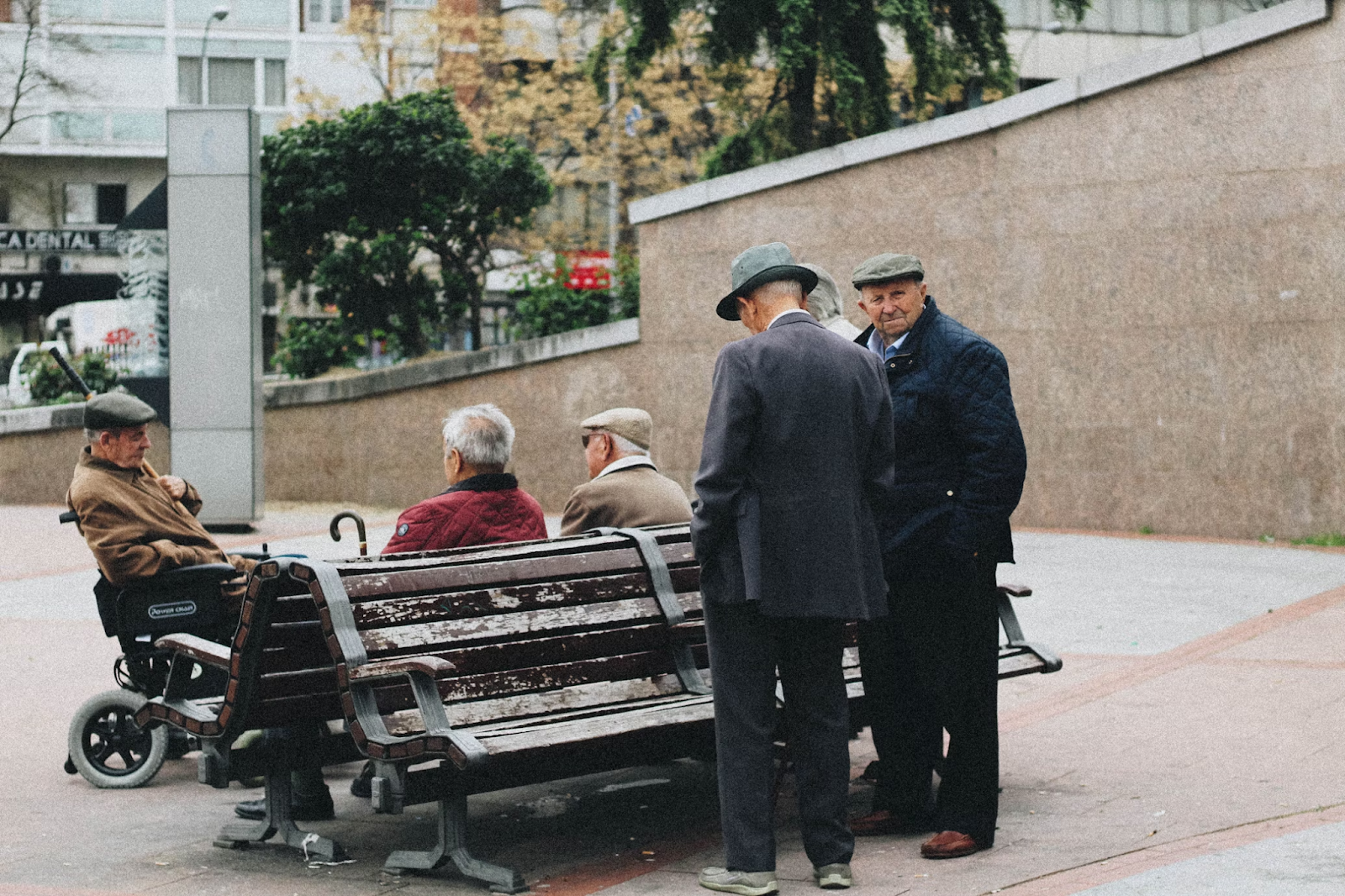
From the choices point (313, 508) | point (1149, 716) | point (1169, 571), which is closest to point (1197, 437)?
point (1169, 571)

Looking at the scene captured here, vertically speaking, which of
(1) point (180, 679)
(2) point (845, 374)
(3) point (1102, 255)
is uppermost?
(3) point (1102, 255)

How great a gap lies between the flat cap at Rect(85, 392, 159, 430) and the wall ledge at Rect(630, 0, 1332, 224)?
33.7ft

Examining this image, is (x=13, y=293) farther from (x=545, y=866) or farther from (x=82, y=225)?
(x=545, y=866)

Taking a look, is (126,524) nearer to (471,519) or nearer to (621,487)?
(471,519)

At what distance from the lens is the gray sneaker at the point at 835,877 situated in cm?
453

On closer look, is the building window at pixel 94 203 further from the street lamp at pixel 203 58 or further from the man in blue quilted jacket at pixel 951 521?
the man in blue quilted jacket at pixel 951 521

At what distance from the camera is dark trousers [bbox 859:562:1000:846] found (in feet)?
16.2

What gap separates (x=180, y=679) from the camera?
17.2 feet

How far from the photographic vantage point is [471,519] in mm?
5656

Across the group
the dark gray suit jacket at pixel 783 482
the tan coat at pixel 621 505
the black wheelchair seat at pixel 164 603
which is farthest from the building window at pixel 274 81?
the dark gray suit jacket at pixel 783 482

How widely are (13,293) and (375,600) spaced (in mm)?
41793

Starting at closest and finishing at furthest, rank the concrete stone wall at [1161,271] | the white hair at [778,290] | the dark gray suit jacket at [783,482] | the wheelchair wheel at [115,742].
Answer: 1. the dark gray suit jacket at [783,482]
2. the white hair at [778,290]
3. the wheelchair wheel at [115,742]
4. the concrete stone wall at [1161,271]

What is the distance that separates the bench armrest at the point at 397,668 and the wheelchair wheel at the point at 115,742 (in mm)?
2008

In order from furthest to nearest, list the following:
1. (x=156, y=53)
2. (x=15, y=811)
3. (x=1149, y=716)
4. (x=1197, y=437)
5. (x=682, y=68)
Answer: (x=156, y=53)
(x=682, y=68)
(x=1197, y=437)
(x=1149, y=716)
(x=15, y=811)
